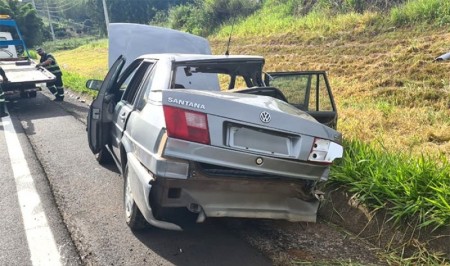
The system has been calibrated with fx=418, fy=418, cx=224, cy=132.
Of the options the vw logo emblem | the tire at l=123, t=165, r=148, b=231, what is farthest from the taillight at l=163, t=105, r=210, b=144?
the tire at l=123, t=165, r=148, b=231

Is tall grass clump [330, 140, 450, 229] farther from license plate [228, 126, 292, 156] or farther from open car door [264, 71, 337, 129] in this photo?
license plate [228, 126, 292, 156]

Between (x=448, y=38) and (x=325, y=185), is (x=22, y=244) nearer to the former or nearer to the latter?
(x=325, y=185)

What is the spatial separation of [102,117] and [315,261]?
3.04m

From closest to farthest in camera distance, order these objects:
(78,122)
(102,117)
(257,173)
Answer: (257,173) → (102,117) → (78,122)

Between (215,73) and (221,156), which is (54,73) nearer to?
(215,73)

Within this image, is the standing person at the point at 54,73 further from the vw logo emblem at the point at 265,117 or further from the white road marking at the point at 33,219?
the vw logo emblem at the point at 265,117

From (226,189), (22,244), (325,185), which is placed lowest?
(22,244)

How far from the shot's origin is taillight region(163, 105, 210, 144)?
9.28 feet

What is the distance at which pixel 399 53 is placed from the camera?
10797 mm

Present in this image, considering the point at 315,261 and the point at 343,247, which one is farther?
the point at 343,247

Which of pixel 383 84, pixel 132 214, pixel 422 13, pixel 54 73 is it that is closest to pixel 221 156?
pixel 132 214

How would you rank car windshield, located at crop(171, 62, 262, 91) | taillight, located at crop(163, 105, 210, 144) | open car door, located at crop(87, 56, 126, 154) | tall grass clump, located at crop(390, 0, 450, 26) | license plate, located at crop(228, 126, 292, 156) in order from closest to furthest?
taillight, located at crop(163, 105, 210, 144)
license plate, located at crop(228, 126, 292, 156)
car windshield, located at crop(171, 62, 262, 91)
open car door, located at crop(87, 56, 126, 154)
tall grass clump, located at crop(390, 0, 450, 26)

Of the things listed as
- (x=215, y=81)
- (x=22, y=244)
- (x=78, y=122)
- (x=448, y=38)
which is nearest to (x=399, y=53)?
(x=448, y=38)

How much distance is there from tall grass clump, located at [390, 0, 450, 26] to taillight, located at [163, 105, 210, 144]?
468 inches
